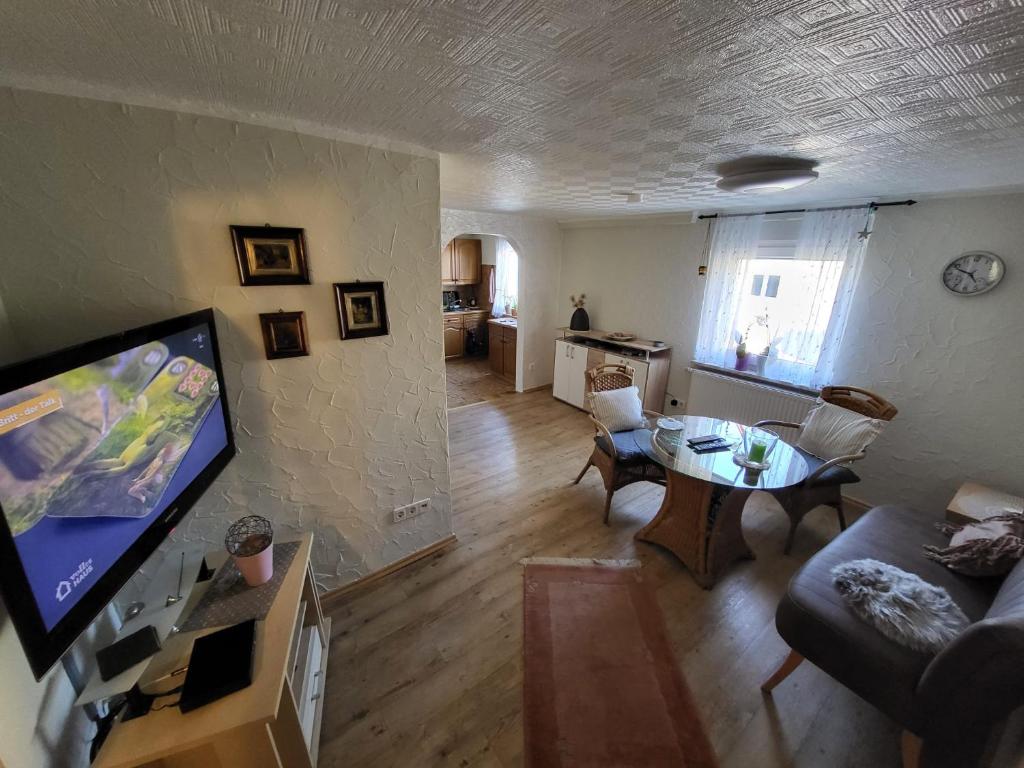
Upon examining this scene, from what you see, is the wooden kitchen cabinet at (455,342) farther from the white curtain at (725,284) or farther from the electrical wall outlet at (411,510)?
the electrical wall outlet at (411,510)

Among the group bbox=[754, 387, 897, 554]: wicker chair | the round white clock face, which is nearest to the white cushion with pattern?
bbox=[754, 387, 897, 554]: wicker chair

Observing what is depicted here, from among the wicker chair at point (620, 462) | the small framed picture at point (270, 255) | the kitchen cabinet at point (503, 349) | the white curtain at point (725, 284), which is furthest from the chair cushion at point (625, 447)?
the kitchen cabinet at point (503, 349)

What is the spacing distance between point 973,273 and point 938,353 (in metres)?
0.51

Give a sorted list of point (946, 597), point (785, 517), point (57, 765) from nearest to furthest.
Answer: point (57, 765)
point (946, 597)
point (785, 517)

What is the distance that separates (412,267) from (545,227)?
3.37m

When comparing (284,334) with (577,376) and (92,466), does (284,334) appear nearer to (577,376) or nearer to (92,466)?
(92,466)

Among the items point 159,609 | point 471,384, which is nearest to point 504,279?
point 471,384

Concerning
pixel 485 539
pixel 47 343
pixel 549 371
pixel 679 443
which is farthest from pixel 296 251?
pixel 549 371

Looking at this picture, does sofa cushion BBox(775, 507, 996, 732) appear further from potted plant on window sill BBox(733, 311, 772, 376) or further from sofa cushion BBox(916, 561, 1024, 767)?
potted plant on window sill BBox(733, 311, 772, 376)

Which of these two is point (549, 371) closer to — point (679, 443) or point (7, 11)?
point (679, 443)

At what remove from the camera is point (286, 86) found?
1.09m

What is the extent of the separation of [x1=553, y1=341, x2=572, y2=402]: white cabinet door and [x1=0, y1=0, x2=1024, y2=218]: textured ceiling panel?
3156 millimetres

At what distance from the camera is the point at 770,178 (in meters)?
1.74

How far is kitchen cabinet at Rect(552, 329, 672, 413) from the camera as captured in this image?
397cm
